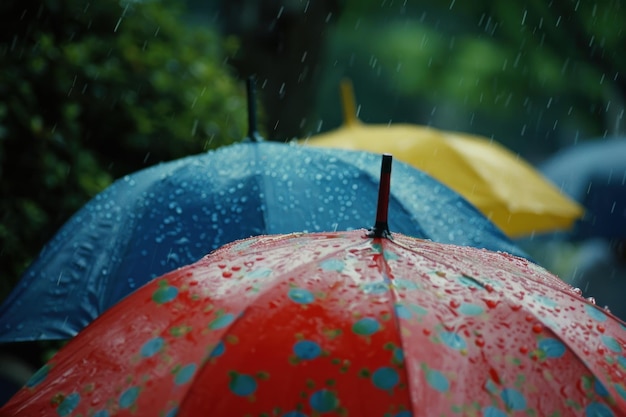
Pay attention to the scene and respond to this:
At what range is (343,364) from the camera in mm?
2354

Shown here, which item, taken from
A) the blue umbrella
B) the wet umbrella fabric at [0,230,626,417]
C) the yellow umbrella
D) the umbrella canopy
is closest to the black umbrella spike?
the blue umbrella

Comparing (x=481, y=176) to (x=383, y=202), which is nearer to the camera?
(x=383, y=202)

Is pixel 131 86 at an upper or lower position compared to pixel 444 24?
upper

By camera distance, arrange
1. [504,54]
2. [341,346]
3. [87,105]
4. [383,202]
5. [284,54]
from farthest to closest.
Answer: [504,54]
[284,54]
[87,105]
[383,202]
[341,346]

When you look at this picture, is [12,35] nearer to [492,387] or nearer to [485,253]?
[485,253]

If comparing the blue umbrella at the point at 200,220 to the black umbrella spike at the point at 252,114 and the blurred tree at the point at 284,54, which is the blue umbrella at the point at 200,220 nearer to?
the black umbrella spike at the point at 252,114

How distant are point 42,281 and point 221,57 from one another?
4001mm

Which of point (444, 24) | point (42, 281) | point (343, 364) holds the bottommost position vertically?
point (444, 24)

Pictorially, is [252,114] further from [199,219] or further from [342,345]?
[342,345]

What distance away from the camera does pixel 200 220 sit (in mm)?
4086

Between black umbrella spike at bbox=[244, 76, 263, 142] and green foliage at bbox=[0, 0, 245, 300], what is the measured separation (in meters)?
1.36

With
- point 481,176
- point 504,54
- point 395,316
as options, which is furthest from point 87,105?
point 504,54

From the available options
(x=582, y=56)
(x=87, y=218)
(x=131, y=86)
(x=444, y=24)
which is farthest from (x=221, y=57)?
(x=444, y=24)

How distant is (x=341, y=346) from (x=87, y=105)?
12.7ft
